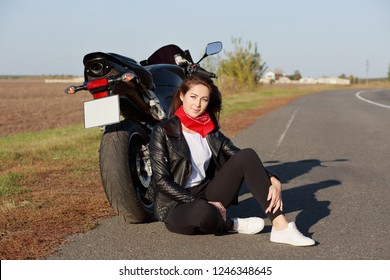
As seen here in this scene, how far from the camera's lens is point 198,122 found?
14.6ft

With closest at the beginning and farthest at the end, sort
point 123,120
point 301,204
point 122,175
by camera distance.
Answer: point 122,175 < point 123,120 < point 301,204

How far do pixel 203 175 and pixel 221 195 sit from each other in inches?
11.4

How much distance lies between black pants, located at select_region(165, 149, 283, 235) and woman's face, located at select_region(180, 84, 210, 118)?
1.54ft

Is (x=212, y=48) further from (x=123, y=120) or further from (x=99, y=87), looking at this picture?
(x=99, y=87)

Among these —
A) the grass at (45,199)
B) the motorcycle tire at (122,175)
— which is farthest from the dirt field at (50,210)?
the motorcycle tire at (122,175)

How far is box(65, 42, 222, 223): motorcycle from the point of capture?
4418 millimetres

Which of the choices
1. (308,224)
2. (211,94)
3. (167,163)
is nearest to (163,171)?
(167,163)

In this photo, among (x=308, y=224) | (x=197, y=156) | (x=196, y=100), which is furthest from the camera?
Answer: (x=308, y=224)

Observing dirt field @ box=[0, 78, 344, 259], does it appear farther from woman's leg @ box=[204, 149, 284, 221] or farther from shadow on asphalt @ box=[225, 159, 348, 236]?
shadow on asphalt @ box=[225, 159, 348, 236]

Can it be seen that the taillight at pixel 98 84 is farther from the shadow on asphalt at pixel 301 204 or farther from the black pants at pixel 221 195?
the shadow on asphalt at pixel 301 204

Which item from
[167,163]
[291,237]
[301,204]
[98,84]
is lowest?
[301,204]

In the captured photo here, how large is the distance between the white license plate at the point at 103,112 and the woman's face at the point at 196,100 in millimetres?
572
